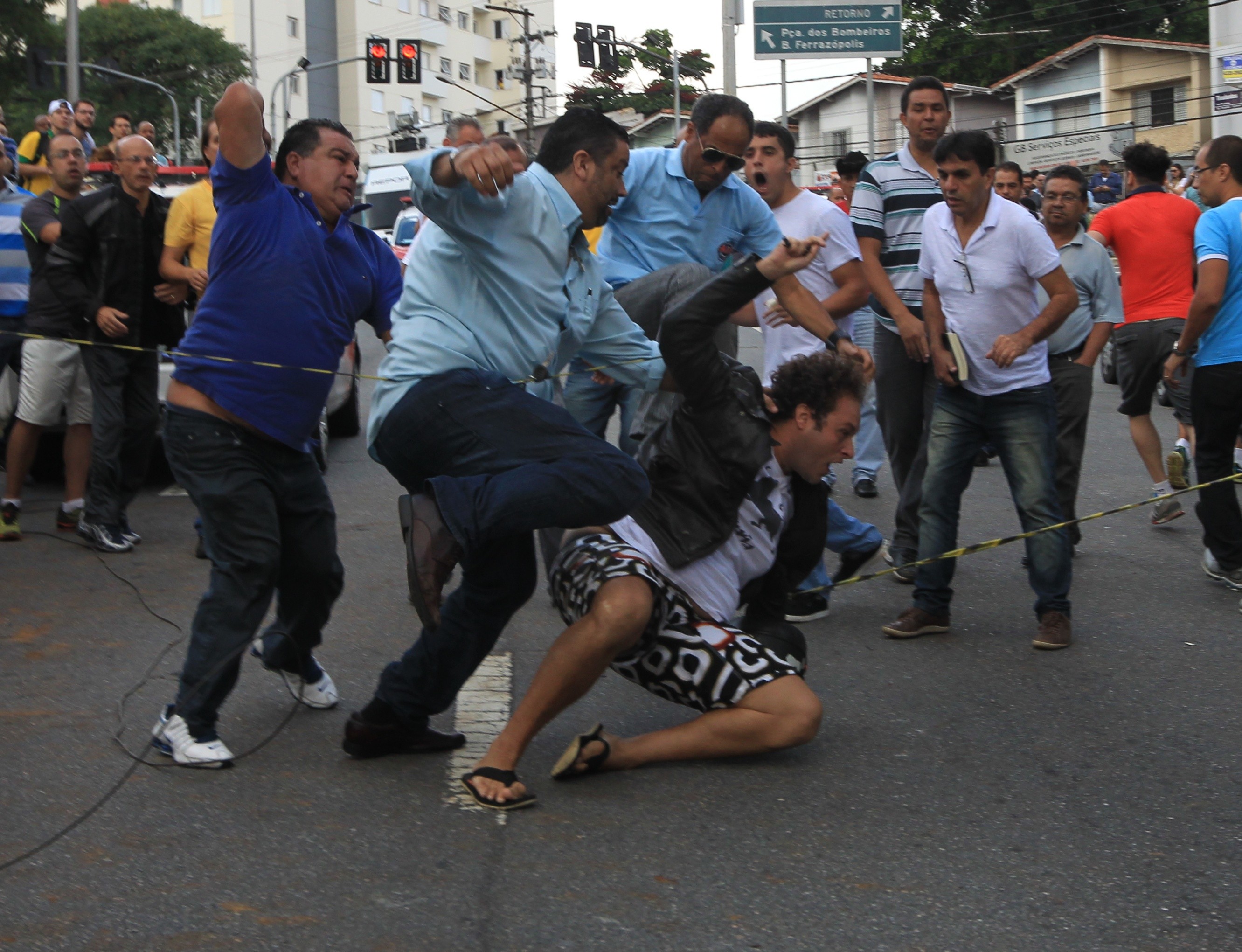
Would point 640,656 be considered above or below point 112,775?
above

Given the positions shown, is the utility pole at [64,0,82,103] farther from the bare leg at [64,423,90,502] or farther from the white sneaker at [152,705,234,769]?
the white sneaker at [152,705,234,769]

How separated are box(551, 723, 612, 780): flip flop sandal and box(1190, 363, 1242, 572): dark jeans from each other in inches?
136

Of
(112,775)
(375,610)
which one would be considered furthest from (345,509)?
(112,775)

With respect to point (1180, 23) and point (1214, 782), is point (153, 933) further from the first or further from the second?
point (1180, 23)

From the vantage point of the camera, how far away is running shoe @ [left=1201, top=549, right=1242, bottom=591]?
638 centimetres

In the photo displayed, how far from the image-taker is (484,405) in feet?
12.6

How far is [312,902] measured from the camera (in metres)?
3.27

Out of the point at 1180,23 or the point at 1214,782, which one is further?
the point at 1180,23

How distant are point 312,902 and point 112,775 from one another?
45.3 inches

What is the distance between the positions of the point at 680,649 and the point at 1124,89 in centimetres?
5504

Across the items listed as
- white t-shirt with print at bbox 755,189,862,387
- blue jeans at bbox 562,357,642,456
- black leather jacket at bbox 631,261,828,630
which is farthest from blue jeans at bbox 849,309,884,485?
black leather jacket at bbox 631,261,828,630

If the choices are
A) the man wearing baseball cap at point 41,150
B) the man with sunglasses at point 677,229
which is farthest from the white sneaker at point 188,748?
the man wearing baseball cap at point 41,150

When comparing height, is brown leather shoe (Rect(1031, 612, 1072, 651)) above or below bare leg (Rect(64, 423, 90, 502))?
below

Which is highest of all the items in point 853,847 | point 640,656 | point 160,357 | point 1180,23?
point 1180,23
